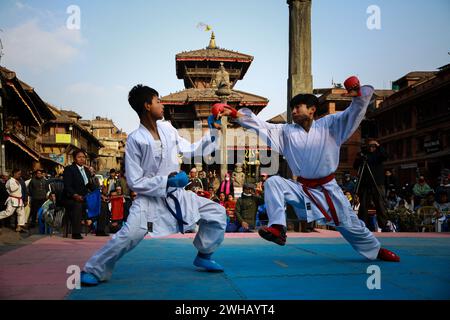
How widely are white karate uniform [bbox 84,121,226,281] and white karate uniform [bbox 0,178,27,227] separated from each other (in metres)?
7.68

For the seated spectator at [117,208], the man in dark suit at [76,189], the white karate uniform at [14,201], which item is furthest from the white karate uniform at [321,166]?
the white karate uniform at [14,201]

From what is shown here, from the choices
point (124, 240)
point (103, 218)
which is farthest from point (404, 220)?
point (124, 240)

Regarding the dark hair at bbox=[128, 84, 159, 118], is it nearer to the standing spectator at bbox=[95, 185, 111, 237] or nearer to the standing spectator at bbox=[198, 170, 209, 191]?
the standing spectator at bbox=[95, 185, 111, 237]

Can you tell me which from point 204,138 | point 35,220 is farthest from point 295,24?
point 35,220

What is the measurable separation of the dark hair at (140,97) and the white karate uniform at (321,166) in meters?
1.45

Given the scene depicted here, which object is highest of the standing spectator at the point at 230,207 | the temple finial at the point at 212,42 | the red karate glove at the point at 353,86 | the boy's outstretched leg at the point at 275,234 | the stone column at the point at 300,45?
the temple finial at the point at 212,42

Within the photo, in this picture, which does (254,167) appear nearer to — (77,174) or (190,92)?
(190,92)

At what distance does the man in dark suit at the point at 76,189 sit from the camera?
876 centimetres

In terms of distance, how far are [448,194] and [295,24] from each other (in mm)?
6029

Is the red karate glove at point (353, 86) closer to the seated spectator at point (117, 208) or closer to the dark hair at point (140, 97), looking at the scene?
the dark hair at point (140, 97)

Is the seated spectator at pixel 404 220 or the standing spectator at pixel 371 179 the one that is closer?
the standing spectator at pixel 371 179

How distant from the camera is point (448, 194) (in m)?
11.9

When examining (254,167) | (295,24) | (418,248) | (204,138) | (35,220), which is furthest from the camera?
(254,167)

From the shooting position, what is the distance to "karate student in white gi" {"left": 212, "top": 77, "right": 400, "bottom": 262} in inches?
186
